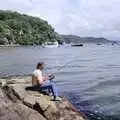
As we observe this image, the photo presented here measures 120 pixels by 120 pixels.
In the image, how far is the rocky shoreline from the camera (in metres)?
16.2

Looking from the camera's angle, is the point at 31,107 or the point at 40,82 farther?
the point at 40,82

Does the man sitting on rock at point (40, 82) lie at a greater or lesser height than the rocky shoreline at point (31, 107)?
greater

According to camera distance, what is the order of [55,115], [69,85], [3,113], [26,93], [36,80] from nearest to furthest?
[3,113], [55,115], [26,93], [36,80], [69,85]

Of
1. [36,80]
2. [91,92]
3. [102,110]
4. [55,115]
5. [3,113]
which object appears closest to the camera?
[3,113]

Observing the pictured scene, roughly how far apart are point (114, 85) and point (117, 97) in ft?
24.3

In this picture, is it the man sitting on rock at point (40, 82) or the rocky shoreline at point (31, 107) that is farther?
the man sitting on rock at point (40, 82)

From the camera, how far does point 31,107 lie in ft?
62.3

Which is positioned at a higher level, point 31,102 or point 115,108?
point 31,102

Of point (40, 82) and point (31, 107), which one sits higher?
point (40, 82)

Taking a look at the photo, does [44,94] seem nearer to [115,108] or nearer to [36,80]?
[36,80]

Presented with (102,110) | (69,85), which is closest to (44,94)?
(102,110)

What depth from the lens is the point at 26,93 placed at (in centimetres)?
2111

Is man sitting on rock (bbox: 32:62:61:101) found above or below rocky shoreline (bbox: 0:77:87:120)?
above

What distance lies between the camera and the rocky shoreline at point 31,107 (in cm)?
1625
